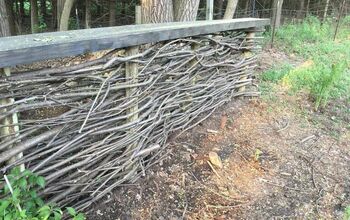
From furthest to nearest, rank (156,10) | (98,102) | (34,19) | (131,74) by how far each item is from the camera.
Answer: (34,19) < (156,10) < (131,74) < (98,102)

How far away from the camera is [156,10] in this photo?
4.41 meters

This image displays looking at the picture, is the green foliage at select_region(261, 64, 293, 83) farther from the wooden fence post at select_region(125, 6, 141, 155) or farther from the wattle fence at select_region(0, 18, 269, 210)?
the wooden fence post at select_region(125, 6, 141, 155)

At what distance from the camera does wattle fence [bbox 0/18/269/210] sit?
74.1 inches

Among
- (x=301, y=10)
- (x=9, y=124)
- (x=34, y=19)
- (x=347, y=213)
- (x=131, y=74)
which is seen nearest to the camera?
(x=9, y=124)

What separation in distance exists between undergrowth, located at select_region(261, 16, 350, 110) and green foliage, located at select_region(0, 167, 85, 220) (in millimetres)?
3591

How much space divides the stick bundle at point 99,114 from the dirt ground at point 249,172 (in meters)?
0.19

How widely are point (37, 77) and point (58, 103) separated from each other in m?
0.20

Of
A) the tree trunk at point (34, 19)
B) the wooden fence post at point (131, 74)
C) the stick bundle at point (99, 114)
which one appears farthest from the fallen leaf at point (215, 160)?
the tree trunk at point (34, 19)

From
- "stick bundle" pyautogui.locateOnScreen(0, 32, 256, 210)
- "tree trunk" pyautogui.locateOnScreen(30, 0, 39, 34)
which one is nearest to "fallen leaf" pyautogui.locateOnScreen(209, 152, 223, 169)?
"stick bundle" pyautogui.locateOnScreen(0, 32, 256, 210)

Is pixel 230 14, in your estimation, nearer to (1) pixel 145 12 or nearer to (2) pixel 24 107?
(1) pixel 145 12

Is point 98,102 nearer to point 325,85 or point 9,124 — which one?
point 9,124

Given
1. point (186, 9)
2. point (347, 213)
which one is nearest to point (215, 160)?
point (347, 213)

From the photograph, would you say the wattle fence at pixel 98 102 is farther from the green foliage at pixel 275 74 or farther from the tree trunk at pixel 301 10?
the tree trunk at pixel 301 10

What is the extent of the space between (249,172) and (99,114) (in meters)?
1.55
